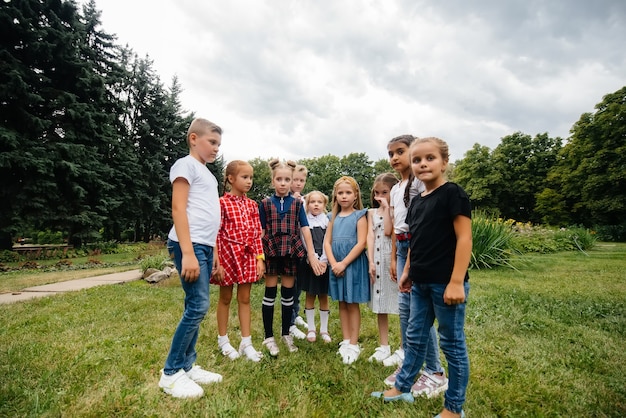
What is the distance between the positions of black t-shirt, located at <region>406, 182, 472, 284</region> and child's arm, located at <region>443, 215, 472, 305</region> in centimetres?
6

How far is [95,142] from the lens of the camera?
15.2 meters

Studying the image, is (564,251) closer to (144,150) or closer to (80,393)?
(80,393)

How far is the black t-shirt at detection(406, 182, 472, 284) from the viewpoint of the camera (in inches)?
71.4

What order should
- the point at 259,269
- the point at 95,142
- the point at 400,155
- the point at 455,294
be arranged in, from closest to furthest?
the point at 455,294
the point at 400,155
the point at 259,269
the point at 95,142

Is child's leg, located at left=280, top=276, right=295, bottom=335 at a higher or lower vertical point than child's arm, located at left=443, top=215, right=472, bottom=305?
lower

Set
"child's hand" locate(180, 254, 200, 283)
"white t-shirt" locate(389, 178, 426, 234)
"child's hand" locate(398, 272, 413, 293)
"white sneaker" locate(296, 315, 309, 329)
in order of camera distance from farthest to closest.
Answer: "white sneaker" locate(296, 315, 309, 329) < "white t-shirt" locate(389, 178, 426, 234) < "child's hand" locate(398, 272, 413, 293) < "child's hand" locate(180, 254, 200, 283)

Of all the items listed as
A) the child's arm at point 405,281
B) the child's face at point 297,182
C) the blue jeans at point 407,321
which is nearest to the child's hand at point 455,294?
the child's arm at point 405,281

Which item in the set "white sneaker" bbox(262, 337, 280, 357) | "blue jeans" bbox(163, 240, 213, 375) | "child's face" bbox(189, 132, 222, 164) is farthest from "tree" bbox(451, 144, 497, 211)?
"blue jeans" bbox(163, 240, 213, 375)

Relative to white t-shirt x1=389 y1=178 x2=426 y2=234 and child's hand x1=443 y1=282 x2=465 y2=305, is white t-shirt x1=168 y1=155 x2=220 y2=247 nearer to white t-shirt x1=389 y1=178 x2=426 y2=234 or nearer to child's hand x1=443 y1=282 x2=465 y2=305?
white t-shirt x1=389 y1=178 x2=426 y2=234

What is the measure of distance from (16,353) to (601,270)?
35.4 ft

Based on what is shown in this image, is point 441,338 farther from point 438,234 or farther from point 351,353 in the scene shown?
point 351,353

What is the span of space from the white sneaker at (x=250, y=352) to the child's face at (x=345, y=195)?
5.33 feet

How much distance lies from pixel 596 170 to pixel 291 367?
107 ft

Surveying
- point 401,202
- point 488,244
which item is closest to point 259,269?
point 401,202
